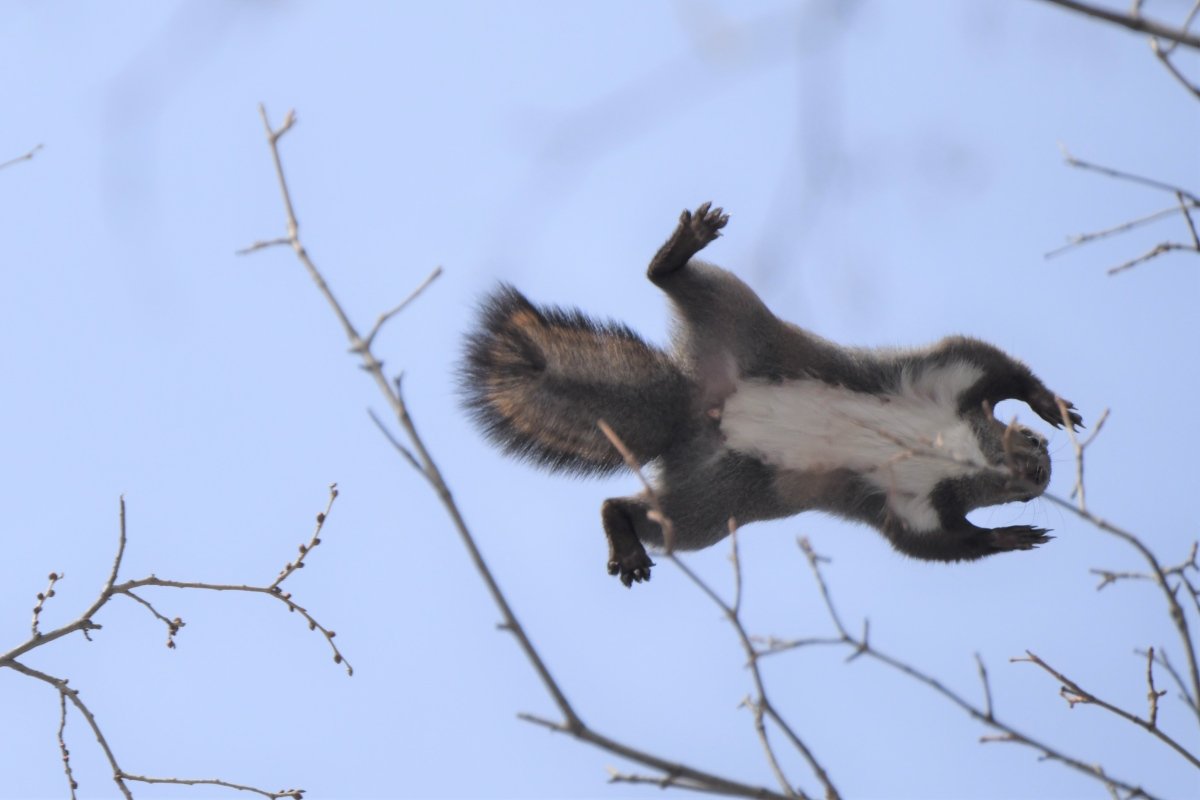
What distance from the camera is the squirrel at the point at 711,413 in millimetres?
6223

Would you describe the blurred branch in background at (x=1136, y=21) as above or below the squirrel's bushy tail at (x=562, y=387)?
below

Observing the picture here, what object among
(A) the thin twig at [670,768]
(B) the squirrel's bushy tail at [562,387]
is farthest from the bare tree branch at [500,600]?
(B) the squirrel's bushy tail at [562,387]

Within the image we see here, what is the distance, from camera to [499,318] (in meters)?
6.28

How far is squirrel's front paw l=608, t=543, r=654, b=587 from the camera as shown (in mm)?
6137

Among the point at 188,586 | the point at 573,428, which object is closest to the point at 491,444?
the point at 573,428

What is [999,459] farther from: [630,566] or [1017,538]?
[630,566]

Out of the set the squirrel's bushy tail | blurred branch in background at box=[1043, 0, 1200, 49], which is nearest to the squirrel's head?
the squirrel's bushy tail

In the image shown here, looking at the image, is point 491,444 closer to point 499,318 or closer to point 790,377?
point 499,318

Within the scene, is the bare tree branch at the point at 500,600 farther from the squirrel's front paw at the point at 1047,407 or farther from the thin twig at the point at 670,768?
the squirrel's front paw at the point at 1047,407

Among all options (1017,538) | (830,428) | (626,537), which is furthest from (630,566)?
(1017,538)

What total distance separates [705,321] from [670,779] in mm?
3341

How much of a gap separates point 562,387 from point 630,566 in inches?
34.7

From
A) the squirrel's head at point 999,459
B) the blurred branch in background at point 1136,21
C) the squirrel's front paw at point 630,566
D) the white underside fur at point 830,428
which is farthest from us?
the squirrel's head at point 999,459

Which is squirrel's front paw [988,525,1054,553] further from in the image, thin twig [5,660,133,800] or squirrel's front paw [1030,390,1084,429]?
thin twig [5,660,133,800]
